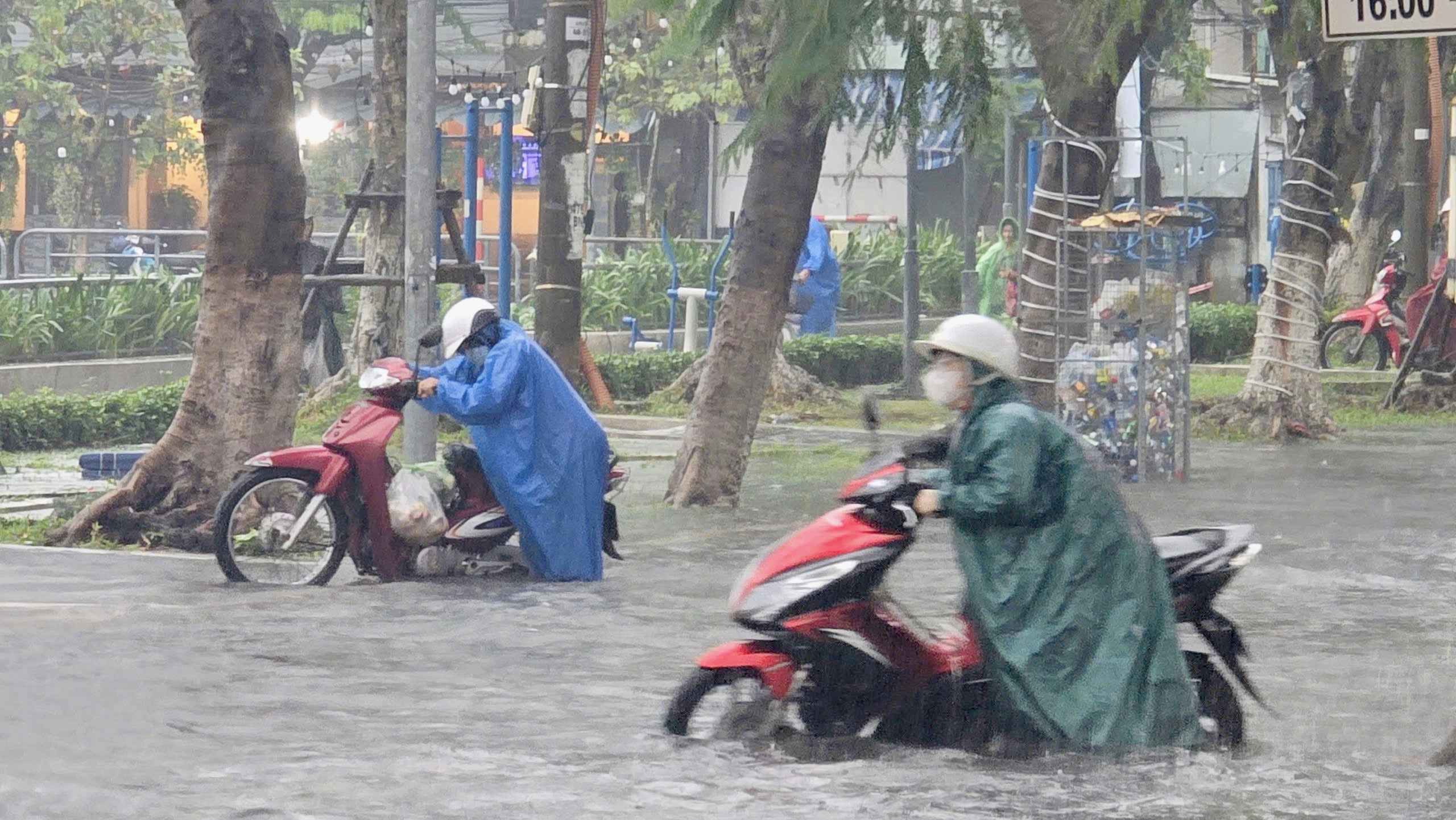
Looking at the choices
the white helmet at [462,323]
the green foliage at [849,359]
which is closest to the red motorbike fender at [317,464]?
the white helmet at [462,323]

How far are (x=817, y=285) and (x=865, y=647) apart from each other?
Result: 723 inches

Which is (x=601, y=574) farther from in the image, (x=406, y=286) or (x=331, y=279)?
(x=331, y=279)

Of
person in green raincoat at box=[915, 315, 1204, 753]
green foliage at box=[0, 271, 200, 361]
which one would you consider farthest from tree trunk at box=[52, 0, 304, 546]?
green foliage at box=[0, 271, 200, 361]

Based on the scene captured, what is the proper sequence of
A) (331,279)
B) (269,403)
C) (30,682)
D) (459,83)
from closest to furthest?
(30,682)
(269,403)
(331,279)
(459,83)

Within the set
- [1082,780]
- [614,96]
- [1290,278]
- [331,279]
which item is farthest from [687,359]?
[614,96]

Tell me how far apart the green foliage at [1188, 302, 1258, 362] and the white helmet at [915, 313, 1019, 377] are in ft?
71.5

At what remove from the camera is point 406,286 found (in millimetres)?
13055

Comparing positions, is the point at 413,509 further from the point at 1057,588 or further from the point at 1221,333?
the point at 1221,333

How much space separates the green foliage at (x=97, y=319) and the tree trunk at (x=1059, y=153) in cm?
819

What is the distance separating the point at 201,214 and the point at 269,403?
121ft

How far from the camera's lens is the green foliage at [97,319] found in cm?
1995

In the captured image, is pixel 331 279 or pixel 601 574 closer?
pixel 601 574

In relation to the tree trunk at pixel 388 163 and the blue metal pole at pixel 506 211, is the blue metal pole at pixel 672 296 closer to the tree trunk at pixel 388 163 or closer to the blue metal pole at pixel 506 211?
the tree trunk at pixel 388 163

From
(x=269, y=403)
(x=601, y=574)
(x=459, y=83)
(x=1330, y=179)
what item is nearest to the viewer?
(x=601, y=574)
